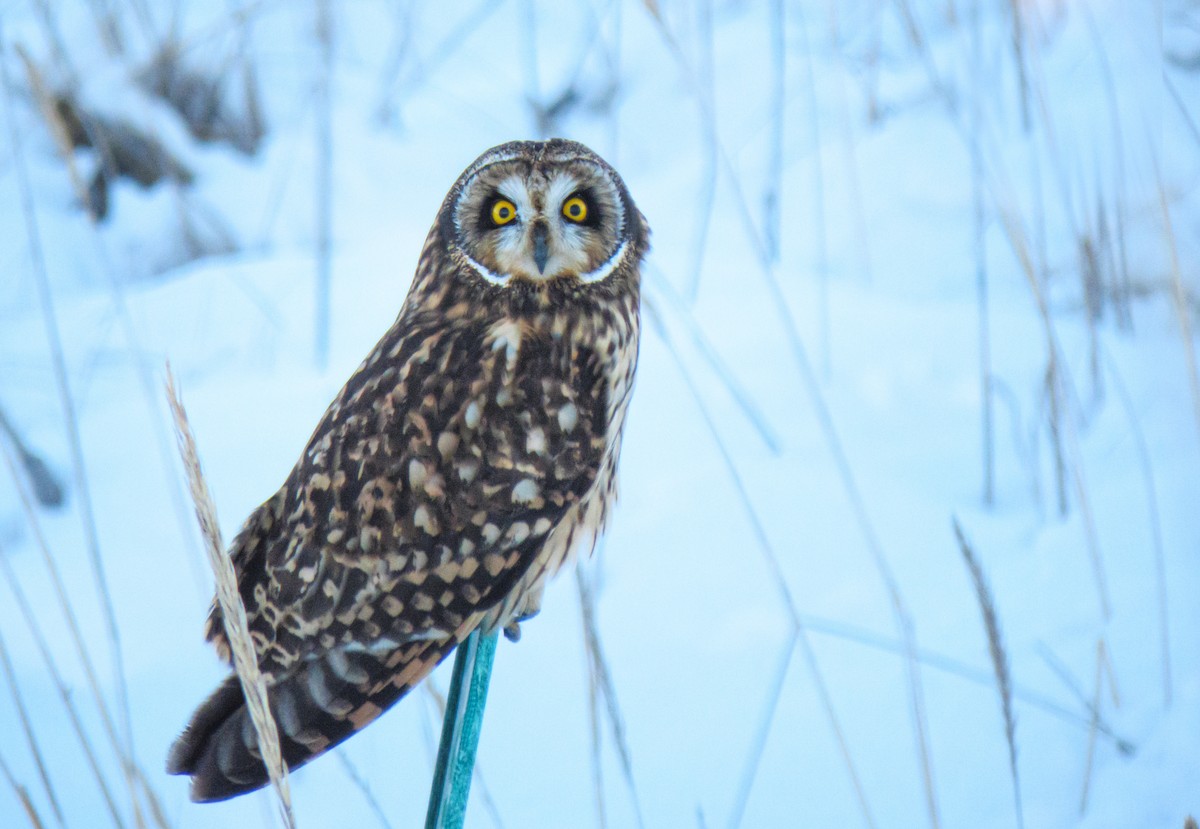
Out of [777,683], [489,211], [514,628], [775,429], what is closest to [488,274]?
[489,211]

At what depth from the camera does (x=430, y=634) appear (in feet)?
4.14

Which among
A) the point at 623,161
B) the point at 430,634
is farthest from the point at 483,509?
the point at 623,161

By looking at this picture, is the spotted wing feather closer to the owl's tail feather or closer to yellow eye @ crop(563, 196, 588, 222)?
the owl's tail feather

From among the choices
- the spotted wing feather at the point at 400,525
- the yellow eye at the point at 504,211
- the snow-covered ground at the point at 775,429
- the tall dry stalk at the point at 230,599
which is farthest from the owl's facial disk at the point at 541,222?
the tall dry stalk at the point at 230,599

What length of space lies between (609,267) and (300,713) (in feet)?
2.10

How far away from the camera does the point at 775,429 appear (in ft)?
8.14

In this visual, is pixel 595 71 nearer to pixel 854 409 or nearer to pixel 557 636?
pixel 854 409

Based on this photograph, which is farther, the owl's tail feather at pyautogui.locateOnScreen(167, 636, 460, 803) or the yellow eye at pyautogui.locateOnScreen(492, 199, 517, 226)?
the yellow eye at pyautogui.locateOnScreen(492, 199, 517, 226)

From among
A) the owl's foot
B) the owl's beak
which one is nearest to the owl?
the owl's beak

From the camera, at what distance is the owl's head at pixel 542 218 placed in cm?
130

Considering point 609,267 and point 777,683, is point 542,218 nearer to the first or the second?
point 609,267

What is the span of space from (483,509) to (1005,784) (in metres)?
0.91

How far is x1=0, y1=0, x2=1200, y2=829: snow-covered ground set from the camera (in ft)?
5.58

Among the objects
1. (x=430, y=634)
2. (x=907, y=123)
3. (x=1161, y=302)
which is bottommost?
(x=430, y=634)
